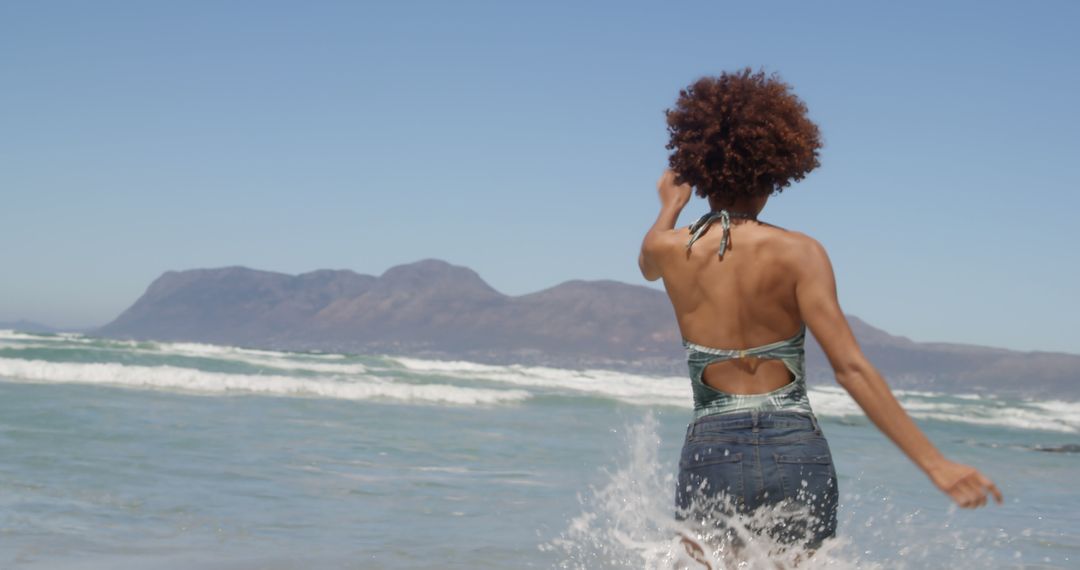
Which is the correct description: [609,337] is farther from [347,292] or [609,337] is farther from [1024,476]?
[1024,476]

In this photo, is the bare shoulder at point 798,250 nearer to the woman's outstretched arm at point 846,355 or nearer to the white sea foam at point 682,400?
the woman's outstretched arm at point 846,355

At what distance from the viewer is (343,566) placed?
219 inches

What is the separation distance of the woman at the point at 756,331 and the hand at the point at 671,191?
0.14 metres

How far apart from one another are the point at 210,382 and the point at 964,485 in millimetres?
17424

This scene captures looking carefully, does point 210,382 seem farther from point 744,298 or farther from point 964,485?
point 964,485

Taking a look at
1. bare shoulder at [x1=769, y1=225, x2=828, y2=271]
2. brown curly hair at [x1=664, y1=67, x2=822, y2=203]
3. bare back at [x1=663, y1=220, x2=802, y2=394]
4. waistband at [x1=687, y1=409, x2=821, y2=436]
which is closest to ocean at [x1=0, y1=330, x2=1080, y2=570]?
waistband at [x1=687, y1=409, x2=821, y2=436]

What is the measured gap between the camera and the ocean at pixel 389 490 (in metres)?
5.66

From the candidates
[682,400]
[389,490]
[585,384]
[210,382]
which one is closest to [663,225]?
[389,490]

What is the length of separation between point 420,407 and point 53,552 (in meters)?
11.5

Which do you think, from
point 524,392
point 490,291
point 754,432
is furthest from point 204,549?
point 490,291

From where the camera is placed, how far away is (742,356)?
262 cm

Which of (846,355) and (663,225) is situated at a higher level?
(663,225)

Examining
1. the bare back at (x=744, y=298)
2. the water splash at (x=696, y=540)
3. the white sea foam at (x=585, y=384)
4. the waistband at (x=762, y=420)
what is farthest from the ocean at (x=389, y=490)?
the white sea foam at (x=585, y=384)

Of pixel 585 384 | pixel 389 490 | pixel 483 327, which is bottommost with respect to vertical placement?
pixel 389 490
